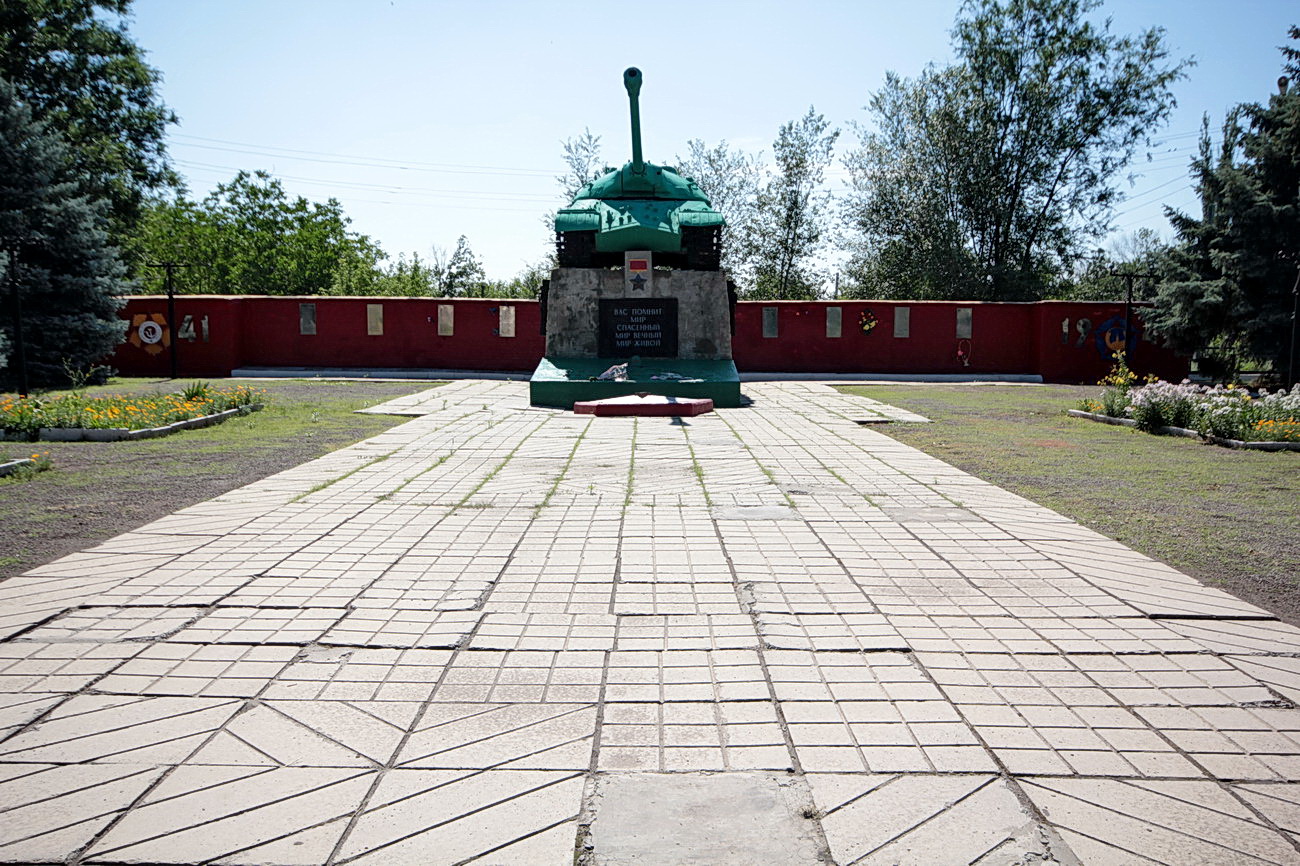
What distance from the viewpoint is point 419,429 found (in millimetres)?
10352

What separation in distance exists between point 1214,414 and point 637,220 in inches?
343

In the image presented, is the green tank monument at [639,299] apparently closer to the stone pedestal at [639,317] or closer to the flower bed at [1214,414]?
the stone pedestal at [639,317]

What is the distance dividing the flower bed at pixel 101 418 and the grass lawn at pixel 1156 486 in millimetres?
7972

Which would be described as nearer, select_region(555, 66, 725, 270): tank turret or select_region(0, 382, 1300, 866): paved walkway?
select_region(0, 382, 1300, 866): paved walkway

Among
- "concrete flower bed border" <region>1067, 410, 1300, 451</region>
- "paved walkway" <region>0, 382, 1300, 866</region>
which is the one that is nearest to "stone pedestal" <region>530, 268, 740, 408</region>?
"concrete flower bed border" <region>1067, 410, 1300, 451</region>

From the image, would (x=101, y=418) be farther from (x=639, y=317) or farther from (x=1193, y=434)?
(x=1193, y=434)

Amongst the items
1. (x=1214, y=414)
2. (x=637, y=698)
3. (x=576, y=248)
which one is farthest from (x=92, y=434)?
(x=1214, y=414)

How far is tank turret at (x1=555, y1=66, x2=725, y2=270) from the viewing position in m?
14.9

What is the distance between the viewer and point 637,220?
15.0 m

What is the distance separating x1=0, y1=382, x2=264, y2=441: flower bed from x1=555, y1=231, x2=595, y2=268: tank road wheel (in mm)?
6428

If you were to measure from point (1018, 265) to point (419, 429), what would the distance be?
2704 cm

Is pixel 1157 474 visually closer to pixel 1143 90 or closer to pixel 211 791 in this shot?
pixel 211 791

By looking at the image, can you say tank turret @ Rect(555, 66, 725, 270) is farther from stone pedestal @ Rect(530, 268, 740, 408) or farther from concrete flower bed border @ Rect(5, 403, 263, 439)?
concrete flower bed border @ Rect(5, 403, 263, 439)

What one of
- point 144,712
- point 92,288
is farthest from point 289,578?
point 92,288
